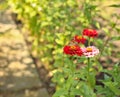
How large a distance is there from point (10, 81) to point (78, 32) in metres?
1.10

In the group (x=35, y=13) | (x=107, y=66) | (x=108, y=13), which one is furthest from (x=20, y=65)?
(x=108, y=13)

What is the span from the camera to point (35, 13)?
4.43m

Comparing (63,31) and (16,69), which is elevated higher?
(63,31)

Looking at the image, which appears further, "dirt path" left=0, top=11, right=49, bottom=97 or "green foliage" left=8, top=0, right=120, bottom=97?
"dirt path" left=0, top=11, right=49, bottom=97

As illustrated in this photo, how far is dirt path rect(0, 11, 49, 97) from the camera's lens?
3.98 metres

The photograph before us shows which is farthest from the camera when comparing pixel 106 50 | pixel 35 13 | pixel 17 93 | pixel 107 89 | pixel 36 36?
pixel 36 36

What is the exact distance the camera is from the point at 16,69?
437 cm

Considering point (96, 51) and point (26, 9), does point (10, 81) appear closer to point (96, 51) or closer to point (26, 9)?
point (26, 9)

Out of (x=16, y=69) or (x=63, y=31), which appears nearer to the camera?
(x=63, y=31)

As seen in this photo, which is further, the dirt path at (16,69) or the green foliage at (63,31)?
the dirt path at (16,69)

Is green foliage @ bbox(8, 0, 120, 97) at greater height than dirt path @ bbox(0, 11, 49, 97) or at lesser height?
greater

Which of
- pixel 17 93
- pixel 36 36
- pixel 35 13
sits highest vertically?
pixel 35 13

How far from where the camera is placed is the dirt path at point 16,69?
3.98 meters

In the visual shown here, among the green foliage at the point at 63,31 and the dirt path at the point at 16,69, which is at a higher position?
the green foliage at the point at 63,31
